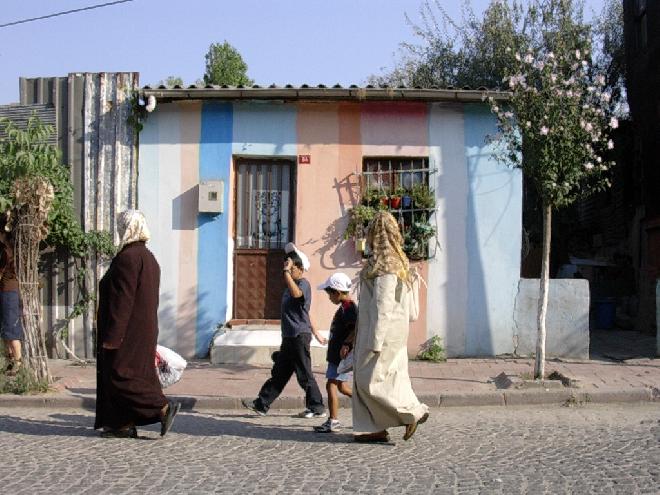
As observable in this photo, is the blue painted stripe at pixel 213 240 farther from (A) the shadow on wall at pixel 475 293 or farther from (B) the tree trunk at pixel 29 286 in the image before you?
(A) the shadow on wall at pixel 475 293

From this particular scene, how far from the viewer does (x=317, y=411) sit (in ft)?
24.9

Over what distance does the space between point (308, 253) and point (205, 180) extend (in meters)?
1.87

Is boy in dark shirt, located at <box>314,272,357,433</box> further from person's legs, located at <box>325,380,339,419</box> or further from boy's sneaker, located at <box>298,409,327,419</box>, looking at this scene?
boy's sneaker, located at <box>298,409,327,419</box>

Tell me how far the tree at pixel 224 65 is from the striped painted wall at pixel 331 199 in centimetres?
1154

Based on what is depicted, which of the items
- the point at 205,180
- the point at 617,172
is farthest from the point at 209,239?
the point at 617,172

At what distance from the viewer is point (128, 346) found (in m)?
6.49

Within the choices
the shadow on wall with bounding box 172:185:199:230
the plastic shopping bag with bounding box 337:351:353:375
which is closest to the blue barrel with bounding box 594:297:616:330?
the shadow on wall with bounding box 172:185:199:230

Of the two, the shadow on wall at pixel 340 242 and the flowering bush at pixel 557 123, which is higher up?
the flowering bush at pixel 557 123

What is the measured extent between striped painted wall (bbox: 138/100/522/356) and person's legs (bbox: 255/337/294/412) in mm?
3871

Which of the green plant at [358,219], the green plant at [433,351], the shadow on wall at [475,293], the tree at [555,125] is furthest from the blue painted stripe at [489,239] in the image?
the tree at [555,125]

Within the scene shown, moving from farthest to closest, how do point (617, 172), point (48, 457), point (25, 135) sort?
1. point (617, 172)
2. point (25, 135)
3. point (48, 457)

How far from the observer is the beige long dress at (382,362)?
242 inches

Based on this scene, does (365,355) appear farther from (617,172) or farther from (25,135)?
(617,172)

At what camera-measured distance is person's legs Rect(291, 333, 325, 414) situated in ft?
24.6
